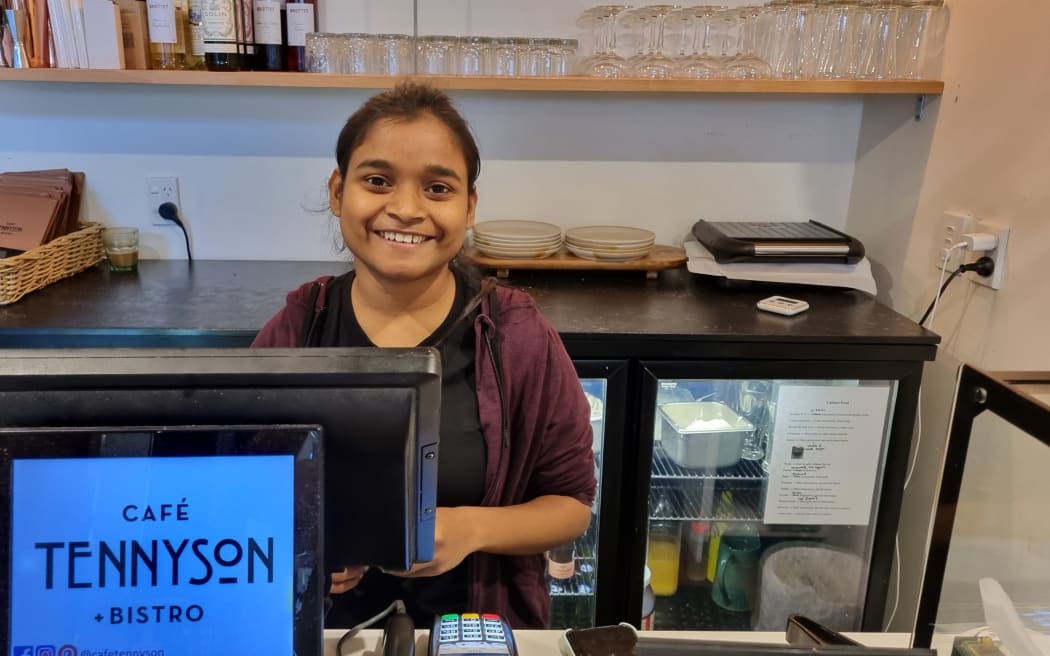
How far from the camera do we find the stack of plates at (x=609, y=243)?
7.07ft

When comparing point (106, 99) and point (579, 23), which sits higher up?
point (579, 23)

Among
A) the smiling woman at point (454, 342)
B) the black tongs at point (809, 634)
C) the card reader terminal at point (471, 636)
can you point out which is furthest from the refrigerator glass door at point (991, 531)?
the smiling woman at point (454, 342)

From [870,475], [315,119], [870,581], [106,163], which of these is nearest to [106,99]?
[106,163]

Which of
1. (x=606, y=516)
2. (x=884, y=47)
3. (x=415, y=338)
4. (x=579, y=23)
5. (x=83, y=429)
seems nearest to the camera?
(x=83, y=429)

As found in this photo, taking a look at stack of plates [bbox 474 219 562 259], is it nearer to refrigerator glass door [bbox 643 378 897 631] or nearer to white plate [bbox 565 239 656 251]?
white plate [bbox 565 239 656 251]

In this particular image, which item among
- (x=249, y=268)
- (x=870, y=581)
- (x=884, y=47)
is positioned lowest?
(x=870, y=581)

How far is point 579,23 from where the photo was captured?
2.26 metres

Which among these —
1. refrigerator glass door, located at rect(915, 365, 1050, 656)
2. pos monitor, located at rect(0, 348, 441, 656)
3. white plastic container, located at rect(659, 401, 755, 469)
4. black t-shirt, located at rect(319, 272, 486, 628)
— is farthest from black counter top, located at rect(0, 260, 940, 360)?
pos monitor, located at rect(0, 348, 441, 656)

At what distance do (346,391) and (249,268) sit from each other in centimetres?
179

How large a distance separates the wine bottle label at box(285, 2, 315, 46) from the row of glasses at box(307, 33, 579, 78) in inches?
2.8

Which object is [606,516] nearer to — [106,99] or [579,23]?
[579,23]

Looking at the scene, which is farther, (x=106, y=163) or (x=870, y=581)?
(x=106, y=163)

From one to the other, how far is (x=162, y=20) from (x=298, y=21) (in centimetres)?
32

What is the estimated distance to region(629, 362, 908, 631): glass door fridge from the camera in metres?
1.91
